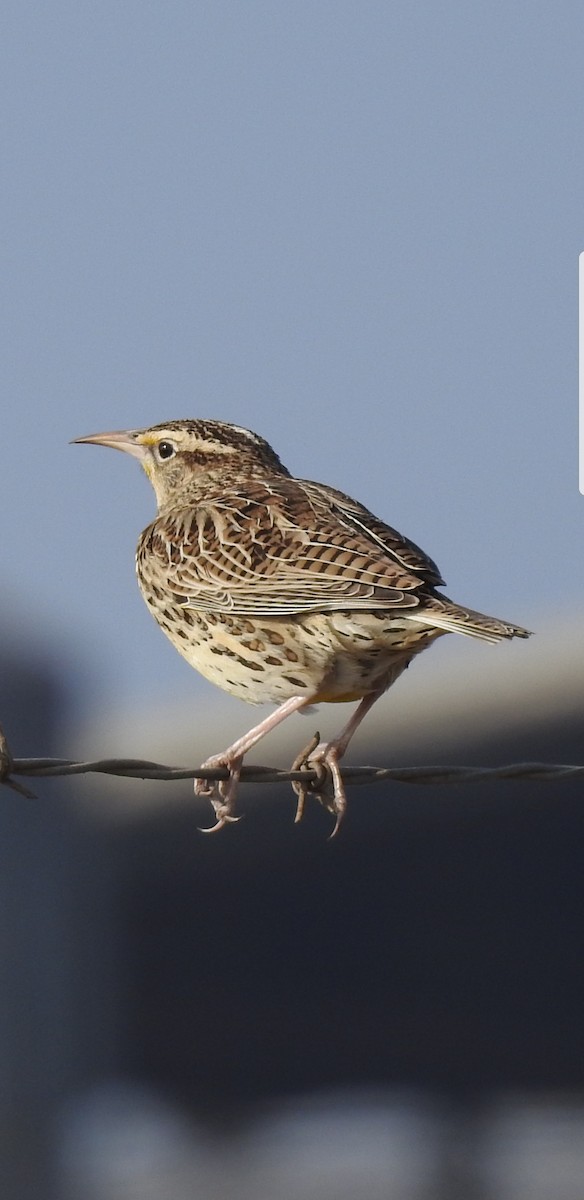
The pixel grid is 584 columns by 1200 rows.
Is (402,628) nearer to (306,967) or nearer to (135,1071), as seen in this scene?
(306,967)

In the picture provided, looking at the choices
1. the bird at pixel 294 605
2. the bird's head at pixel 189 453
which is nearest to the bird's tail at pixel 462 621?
the bird at pixel 294 605

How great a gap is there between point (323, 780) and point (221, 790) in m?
0.49

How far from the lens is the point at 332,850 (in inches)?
1513

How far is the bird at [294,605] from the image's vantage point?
9297 millimetres

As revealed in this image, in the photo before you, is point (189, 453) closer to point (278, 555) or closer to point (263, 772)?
point (278, 555)

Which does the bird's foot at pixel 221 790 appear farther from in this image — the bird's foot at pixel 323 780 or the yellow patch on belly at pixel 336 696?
the yellow patch on belly at pixel 336 696

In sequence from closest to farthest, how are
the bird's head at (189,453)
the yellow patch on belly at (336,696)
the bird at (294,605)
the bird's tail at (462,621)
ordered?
1. the bird's tail at (462,621)
2. the bird at (294,605)
3. the yellow patch on belly at (336,696)
4. the bird's head at (189,453)

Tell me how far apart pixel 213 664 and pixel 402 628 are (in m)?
1.15

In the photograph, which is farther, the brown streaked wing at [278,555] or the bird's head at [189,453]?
the bird's head at [189,453]

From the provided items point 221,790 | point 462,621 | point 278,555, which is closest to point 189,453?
point 278,555

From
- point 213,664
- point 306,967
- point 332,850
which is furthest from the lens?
point 306,967

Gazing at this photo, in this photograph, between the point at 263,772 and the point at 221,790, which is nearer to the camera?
the point at 263,772

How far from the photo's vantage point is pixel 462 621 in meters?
8.77

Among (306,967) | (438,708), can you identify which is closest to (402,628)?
(438,708)
